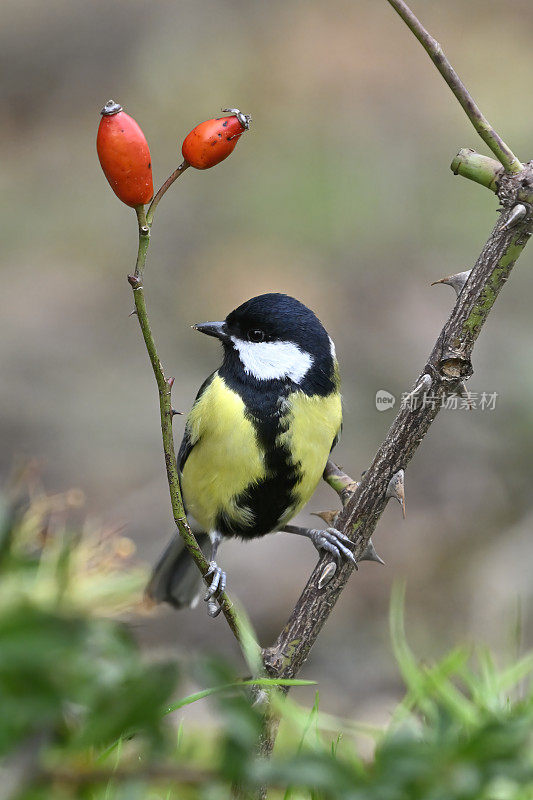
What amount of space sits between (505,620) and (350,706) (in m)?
0.65

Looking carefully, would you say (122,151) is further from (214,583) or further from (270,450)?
(270,450)

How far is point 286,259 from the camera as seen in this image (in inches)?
202

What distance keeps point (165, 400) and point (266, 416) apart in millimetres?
814

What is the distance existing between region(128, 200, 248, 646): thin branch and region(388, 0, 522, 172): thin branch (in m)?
0.36

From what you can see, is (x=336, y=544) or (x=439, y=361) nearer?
(x=439, y=361)

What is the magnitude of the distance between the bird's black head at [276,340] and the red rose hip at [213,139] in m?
0.85

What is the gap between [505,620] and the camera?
3.23 metres

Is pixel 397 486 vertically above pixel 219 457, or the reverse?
pixel 397 486

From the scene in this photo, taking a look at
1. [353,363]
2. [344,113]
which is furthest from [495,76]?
[353,363]

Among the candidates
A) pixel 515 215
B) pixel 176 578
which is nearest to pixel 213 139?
pixel 515 215

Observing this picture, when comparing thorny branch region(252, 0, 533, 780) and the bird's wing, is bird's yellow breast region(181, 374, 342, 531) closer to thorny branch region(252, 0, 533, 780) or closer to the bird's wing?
the bird's wing

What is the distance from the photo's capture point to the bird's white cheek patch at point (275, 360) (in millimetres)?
1965

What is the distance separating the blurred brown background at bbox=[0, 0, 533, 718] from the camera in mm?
3588

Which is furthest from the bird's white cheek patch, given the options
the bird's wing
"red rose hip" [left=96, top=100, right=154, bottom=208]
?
"red rose hip" [left=96, top=100, right=154, bottom=208]
